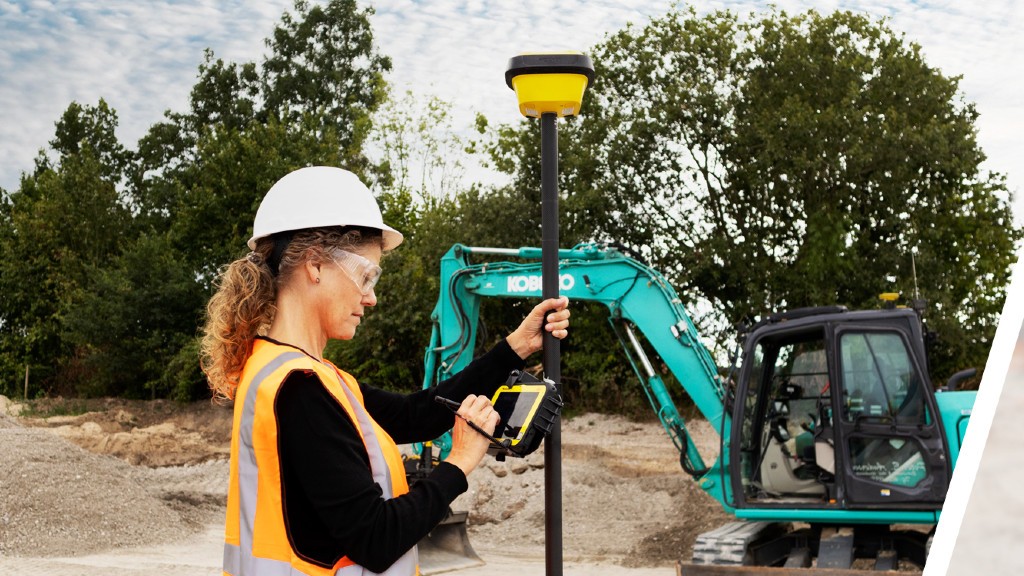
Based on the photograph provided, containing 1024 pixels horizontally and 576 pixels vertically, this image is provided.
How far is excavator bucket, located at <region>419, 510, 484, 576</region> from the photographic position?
988cm

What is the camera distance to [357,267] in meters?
2.07

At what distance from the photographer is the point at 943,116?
18594 mm

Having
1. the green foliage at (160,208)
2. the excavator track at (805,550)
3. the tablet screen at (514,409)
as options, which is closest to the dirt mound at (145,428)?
the green foliage at (160,208)

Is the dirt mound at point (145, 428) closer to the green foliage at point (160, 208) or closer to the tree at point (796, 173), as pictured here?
the green foliage at point (160, 208)

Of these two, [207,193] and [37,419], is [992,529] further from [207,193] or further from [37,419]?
[207,193]

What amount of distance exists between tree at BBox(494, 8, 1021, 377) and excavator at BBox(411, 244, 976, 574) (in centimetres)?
893

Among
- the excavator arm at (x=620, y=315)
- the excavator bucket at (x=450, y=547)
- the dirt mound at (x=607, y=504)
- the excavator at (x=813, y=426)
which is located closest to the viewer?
the excavator at (x=813, y=426)

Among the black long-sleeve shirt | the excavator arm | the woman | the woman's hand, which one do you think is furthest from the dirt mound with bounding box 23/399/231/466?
the black long-sleeve shirt

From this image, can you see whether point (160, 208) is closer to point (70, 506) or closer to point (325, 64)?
point (325, 64)

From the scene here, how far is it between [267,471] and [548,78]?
145 centimetres

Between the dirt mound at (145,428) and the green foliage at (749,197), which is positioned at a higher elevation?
the green foliage at (749,197)

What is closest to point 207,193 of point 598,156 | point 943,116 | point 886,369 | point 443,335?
point 598,156

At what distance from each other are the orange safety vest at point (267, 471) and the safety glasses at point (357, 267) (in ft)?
0.64

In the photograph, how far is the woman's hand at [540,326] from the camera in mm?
2740
